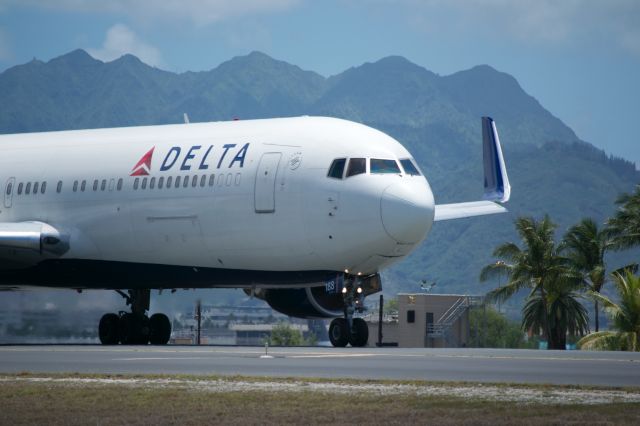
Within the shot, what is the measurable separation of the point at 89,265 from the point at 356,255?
8190 mm

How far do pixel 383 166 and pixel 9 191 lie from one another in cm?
1152

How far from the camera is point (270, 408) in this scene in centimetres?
1469

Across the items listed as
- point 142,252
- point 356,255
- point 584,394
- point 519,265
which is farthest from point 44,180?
point 519,265

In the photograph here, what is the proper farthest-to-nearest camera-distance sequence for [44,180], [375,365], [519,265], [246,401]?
[519,265] < [44,180] < [375,365] < [246,401]

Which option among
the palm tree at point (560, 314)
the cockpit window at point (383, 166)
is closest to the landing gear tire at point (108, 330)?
the cockpit window at point (383, 166)

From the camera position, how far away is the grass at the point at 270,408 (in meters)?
13.6

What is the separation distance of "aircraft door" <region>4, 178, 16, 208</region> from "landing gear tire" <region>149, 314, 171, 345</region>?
5016 millimetres

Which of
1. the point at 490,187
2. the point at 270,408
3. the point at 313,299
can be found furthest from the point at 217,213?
the point at 270,408

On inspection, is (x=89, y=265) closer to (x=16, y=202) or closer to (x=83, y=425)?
(x=16, y=202)

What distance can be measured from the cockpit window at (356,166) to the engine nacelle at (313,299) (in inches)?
101

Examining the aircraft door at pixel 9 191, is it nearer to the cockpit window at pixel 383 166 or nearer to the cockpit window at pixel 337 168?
the cockpit window at pixel 337 168

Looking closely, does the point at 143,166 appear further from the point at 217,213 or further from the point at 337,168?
the point at 337,168

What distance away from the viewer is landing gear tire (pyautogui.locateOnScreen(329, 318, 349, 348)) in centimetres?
2942

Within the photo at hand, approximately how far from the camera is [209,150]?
105 feet
